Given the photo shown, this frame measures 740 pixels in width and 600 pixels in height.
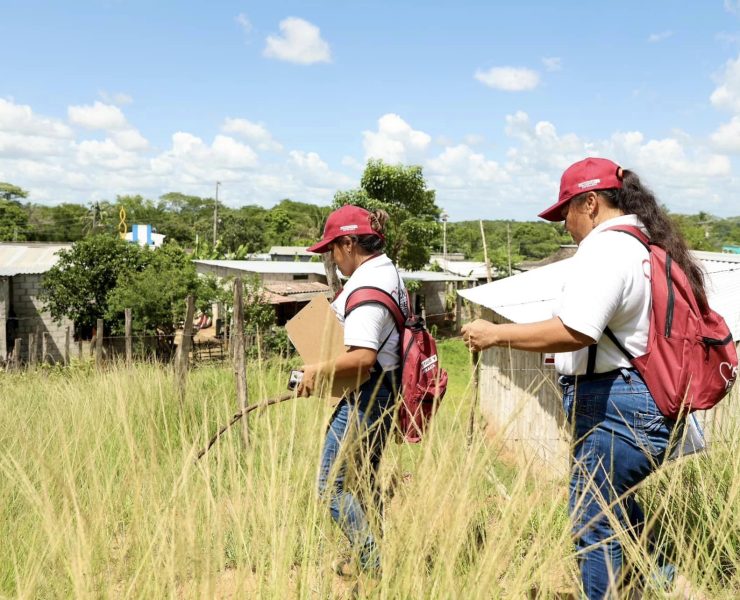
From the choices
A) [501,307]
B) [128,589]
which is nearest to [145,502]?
[128,589]

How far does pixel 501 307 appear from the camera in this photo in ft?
35.1

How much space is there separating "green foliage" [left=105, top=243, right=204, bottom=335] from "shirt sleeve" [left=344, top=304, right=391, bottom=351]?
17.7 m

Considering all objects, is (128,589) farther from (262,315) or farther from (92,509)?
(262,315)

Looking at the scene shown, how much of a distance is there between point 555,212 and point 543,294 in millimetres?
9012

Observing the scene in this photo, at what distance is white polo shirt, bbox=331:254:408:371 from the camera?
7.99 ft

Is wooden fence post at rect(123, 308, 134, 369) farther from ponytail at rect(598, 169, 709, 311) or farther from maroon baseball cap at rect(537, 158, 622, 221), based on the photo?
ponytail at rect(598, 169, 709, 311)

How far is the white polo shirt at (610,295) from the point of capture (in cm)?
190

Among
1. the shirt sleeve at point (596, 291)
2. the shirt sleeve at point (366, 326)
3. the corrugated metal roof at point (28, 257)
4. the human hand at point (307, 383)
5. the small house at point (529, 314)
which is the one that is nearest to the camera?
the shirt sleeve at point (596, 291)

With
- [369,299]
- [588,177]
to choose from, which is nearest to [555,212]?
[588,177]

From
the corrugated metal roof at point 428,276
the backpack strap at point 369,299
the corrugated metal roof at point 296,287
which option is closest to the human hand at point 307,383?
the backpack strap at point 369,299

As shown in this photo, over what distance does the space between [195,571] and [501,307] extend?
31.9 ft

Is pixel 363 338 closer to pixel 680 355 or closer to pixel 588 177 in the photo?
pixel 588 177

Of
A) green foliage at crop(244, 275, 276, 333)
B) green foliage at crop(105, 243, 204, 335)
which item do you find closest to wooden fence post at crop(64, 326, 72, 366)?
green foliage at crop(105, 243, 204, 335)

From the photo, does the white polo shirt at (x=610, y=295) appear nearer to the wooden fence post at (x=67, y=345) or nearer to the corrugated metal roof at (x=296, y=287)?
the wooden fence post at (x=67, y=345)
